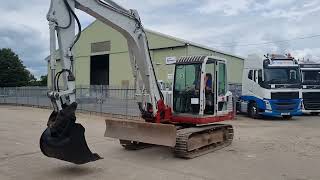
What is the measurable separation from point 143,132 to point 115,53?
1327 inches

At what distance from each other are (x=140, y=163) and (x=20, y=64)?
Result: 7373 centimetres

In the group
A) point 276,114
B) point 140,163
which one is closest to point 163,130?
point 140,163

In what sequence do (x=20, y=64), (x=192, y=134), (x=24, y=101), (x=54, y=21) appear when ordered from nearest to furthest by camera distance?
(x=54, y=21), (x=192, y=134), (x=24, y=101), (x=20, y=64)

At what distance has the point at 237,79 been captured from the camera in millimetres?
45719

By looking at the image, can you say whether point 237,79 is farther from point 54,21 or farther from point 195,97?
point 54,21

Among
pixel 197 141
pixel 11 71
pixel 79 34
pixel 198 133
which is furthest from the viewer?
pixel 11 71

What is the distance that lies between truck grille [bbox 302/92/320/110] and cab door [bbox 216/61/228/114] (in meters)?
14.3

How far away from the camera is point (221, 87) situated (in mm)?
12773

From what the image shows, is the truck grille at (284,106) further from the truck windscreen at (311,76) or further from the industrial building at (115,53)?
the industrial building at (115,53)

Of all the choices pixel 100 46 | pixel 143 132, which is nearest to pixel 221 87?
pixel 143 132

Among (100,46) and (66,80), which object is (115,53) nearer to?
(100,46)

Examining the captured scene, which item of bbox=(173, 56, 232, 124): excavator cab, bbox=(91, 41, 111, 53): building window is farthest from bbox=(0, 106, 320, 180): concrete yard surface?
bbox=(91, 41, 111, 53): building window

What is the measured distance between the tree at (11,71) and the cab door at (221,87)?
6684cm

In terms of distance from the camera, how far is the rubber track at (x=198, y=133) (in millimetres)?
10906
